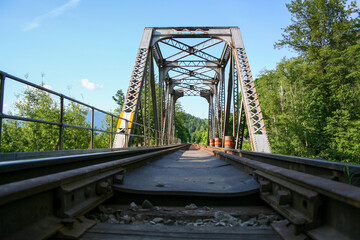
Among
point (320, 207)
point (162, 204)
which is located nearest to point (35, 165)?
point (162, 204)

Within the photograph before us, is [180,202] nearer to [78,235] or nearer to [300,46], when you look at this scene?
[78,235]

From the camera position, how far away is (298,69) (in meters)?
24.3

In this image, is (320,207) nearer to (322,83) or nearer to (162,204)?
(162,204)

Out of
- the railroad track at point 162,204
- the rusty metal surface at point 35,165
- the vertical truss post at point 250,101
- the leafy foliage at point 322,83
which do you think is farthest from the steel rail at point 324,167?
the leafy foliage at point 322,83

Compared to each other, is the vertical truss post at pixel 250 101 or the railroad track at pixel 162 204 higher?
the vertical truss post at pixel 250 101

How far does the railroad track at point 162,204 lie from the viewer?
1309mm

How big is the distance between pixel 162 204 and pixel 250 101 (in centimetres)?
929

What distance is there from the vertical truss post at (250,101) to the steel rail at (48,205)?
26.6ft

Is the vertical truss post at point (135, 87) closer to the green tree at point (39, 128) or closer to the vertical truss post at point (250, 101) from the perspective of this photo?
the green tree at point (39, 128)

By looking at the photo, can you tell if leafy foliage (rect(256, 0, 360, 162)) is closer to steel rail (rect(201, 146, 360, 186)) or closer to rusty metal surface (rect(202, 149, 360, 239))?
steel rail (rect(201, 146, 360, 186))

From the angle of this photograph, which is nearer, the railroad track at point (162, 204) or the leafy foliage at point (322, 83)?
the railroad track at point (162, 204)

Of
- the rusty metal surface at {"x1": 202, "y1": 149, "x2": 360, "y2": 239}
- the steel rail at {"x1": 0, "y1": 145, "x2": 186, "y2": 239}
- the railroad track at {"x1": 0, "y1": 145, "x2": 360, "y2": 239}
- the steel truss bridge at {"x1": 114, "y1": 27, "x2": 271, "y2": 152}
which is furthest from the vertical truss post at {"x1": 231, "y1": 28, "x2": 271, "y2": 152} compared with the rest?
the steel rail at {"x1": 0, "y1": 145, "x2": 186, "y2": 239}

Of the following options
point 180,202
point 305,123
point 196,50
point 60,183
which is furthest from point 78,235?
point 305,123

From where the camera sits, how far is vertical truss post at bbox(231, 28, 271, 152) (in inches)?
375
